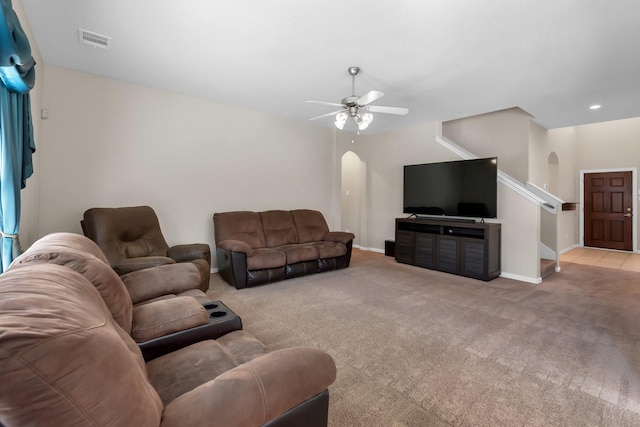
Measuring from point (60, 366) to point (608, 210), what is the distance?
31.7ft

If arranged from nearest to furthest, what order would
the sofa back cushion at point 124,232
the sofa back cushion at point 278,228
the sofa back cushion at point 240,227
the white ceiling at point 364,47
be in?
the white ceiling at point 364,47
the sofa back cushion at point 124,232
the sofa back cushion at point 240,227
the sofa back cushion at point 278,228

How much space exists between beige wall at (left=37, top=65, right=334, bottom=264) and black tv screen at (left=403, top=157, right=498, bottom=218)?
2058mm

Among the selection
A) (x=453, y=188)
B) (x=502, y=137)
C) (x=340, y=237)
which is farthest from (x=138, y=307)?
(x=502, y=137)

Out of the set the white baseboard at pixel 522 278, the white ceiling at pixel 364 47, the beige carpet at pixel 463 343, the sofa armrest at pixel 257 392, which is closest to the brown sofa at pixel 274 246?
the beige carpet at pixel 463 343

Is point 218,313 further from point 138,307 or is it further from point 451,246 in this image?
point 451,246

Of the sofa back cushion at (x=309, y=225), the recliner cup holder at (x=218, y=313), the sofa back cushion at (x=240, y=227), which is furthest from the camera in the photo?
the sofa back cushion at (x=309, y=225)

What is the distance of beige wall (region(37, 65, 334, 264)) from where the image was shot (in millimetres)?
3387

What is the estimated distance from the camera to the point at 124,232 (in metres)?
3.27

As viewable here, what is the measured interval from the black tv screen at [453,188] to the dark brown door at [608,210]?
4718 millimetres

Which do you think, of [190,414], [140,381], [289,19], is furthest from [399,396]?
[289,19]

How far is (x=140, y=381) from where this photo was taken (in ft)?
2.56

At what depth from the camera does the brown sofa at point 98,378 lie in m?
0.56

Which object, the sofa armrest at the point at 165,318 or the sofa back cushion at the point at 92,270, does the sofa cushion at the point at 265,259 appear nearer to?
the sofa armrest at the point at 165,318

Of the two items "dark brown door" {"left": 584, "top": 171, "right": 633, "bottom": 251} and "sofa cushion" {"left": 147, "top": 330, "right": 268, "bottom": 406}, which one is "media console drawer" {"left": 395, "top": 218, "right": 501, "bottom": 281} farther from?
"dark brown door" {"left": 584, "top": 171, "right": 633, "bottom": 251}
